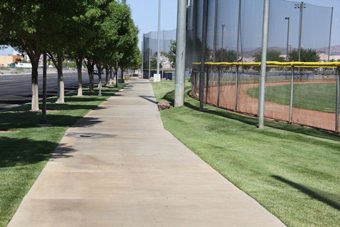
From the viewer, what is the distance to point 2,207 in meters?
6.38

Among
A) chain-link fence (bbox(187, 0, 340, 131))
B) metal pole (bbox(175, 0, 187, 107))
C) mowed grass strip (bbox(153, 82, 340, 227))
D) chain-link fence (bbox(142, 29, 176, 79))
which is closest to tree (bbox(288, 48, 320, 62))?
chain-link fence (bbox(187, 0, 340, 131))

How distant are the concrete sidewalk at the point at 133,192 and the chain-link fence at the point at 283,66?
556cm

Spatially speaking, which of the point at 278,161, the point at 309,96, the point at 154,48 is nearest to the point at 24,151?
the point at 278,161

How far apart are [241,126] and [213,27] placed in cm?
1094

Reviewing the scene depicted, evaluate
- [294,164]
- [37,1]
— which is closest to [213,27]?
[37,1]

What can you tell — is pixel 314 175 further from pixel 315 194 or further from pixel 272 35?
pixel 272 35

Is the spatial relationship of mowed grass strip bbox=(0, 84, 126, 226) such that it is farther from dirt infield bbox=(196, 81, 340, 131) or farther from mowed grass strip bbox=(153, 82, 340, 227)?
dirt infield bbox=(196, 81, 340, 131)

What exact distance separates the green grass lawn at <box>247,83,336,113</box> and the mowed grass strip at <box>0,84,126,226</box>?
7779 mm

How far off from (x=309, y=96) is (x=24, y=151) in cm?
956

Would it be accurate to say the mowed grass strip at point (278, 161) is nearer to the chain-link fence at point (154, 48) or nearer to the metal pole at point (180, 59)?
the metal pole at point (180, 59)

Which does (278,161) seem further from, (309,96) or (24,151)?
(309,96)

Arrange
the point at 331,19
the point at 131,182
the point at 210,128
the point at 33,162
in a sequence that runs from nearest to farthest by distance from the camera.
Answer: the point at 131,182 → the point at 33,162 → the point at 331,19 → the point at 210,128

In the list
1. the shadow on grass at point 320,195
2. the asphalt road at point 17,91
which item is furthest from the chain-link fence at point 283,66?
the asphalt road at point 17,91

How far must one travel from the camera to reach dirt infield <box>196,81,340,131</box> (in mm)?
15705
